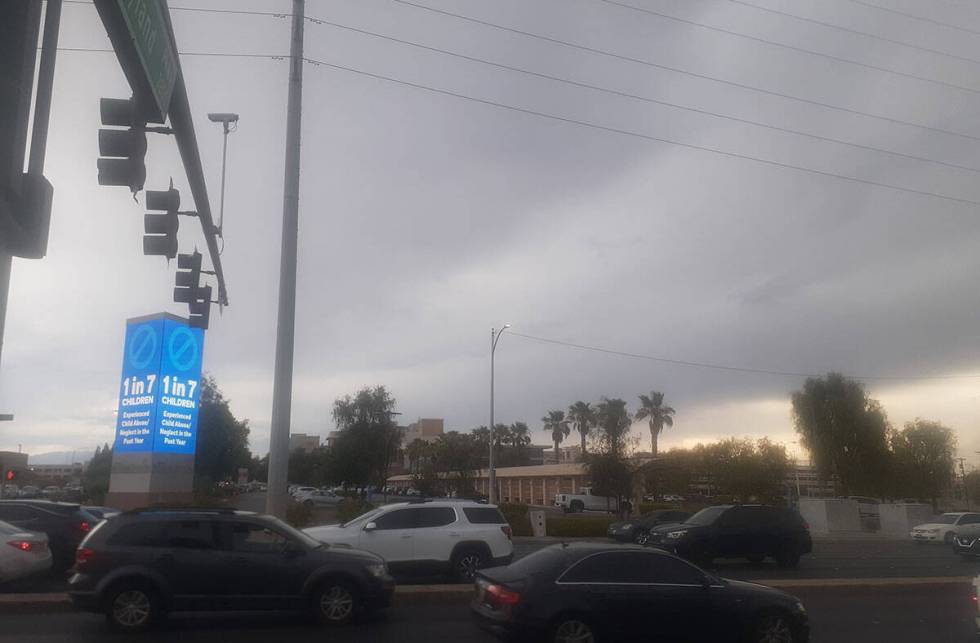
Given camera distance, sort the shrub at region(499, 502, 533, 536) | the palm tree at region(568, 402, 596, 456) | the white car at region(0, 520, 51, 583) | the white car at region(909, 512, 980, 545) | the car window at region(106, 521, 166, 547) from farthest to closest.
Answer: the palm tree at region(568, 402, 596, 456)
the white car at region(909, 512, 980, 545)
the shrub at region(499, 502, 533, 536)
the white car at region(0, 520, 51, 583)
the car window at region(106, 521, 166, 547)

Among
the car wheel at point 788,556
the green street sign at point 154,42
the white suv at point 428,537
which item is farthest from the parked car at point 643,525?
the green street sign at point 154,42

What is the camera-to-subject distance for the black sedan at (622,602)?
9344mm

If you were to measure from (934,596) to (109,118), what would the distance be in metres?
17.4

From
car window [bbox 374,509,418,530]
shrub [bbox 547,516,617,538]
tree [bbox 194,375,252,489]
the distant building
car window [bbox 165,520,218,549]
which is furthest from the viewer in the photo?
the distant building

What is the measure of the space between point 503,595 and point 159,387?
28.2m

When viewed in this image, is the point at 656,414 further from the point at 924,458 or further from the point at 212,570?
the point at 212,570

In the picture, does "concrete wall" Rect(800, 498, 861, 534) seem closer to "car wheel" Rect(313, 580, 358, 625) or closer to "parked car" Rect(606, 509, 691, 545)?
"parked car" Rect(606, 509, 691, 545)

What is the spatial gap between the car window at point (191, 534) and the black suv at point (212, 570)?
1 centimetres

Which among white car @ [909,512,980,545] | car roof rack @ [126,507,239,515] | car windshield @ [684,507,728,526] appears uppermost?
car roof rack @ [126,507,239,515]

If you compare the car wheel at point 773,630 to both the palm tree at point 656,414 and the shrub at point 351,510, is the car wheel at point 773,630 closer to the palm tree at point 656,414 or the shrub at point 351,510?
the shrub at point 351,510

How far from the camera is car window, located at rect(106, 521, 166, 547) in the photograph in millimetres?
11141

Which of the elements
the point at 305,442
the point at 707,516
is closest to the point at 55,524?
the point at 707,516

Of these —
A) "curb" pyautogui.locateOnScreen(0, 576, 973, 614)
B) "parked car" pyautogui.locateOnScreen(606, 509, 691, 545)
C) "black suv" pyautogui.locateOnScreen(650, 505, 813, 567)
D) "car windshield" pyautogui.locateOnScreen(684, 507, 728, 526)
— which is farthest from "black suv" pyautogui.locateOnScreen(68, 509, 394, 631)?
"parked car" pyautogui.locateOnScreen(606, 509, 691, 545)

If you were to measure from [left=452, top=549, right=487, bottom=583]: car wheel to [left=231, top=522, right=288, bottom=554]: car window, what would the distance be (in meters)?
5.50
